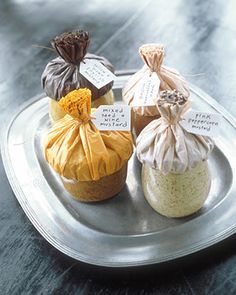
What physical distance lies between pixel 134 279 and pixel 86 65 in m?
0.38

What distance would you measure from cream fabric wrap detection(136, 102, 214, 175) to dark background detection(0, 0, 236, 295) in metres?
0.14

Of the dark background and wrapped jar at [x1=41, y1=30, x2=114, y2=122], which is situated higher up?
wrapped jar at [x1=41, y1=30, x2=114, y2=122]

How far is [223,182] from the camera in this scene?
0.78 metres

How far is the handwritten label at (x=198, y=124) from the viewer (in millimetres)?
647

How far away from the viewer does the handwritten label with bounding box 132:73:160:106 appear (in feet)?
2.52

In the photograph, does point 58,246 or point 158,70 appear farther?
point 158,70

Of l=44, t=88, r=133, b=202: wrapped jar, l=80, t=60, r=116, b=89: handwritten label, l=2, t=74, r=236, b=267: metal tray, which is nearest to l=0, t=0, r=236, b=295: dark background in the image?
l=2, t=74, r=236, b=267: metal tray

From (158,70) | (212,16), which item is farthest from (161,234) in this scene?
(212,16)

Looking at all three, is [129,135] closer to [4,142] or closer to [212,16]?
[4,142]

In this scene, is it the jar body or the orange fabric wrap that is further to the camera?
the jar body

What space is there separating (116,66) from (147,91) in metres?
0.39

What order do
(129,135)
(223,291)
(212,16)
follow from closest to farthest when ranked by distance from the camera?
(223,291) < (129,135) < (212,16)

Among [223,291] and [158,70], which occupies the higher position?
[158,70]

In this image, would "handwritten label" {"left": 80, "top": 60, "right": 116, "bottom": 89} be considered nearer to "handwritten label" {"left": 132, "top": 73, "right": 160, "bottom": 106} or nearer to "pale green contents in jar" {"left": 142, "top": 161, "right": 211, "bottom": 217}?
"handwritten label" {"left": 132, "top": 73, "right": 160, "bottom": 106}
